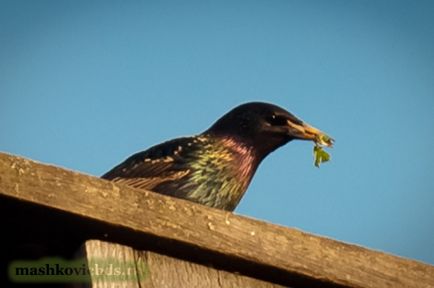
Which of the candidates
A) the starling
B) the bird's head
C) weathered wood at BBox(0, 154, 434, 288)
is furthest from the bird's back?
weathered wood at BBox(0, 154, 434, 288)

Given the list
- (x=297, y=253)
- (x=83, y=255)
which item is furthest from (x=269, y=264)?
(x=83, y=255)

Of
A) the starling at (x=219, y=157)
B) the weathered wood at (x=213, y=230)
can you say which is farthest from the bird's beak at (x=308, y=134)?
the weathered wood at (x=213, y=230)

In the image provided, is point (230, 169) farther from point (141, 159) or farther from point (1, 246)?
point (1, 246)

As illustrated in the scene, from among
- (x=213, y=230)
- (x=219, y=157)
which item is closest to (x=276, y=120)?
(x=219, y=157)

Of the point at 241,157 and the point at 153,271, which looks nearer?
the point at 153,271

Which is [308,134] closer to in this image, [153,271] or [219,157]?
[219,157]

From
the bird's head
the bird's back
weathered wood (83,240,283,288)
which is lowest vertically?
weathered wood (83,240,283,288)

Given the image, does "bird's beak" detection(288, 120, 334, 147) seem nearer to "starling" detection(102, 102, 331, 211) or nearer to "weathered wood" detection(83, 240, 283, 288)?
"starling" detection(102, 102, 331, 211)
